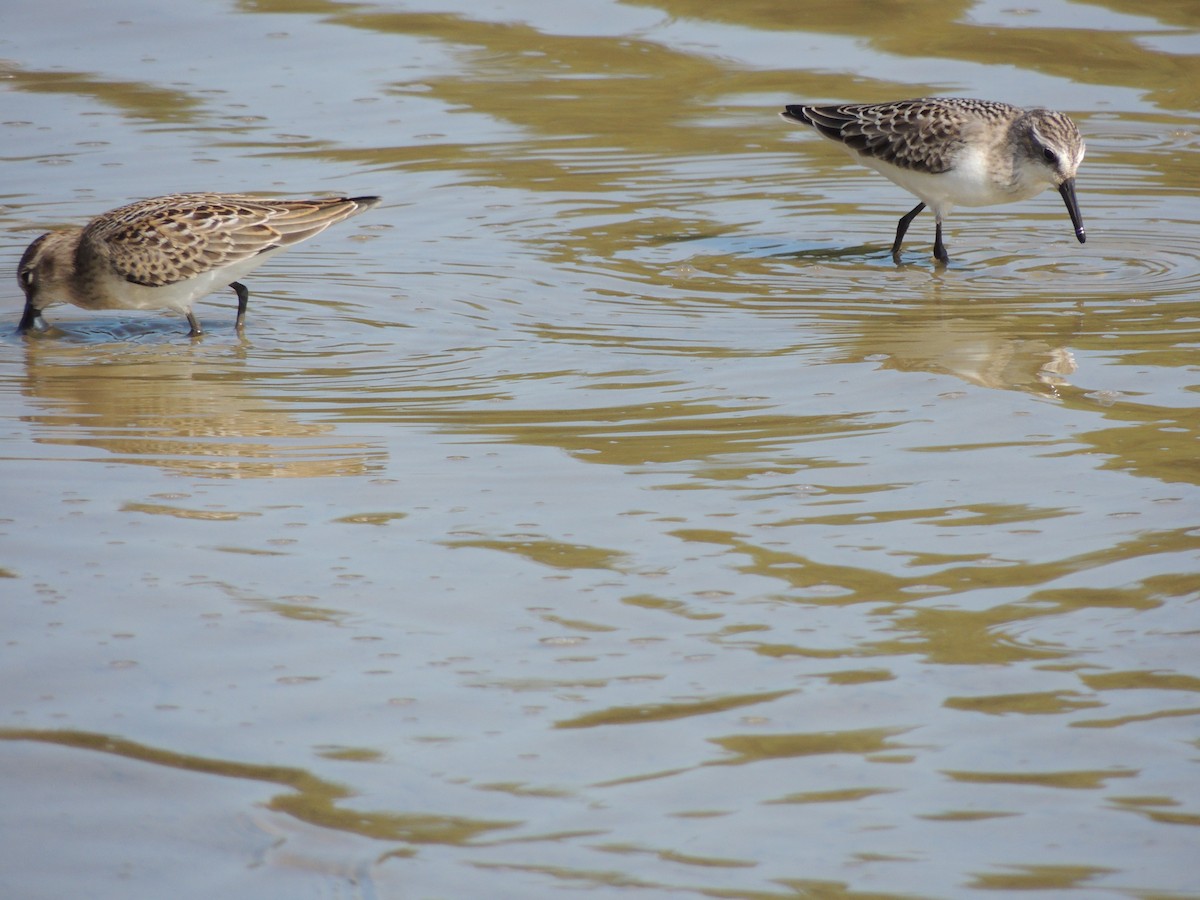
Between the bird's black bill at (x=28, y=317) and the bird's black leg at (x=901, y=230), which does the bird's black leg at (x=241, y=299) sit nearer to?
the bird's black bill at (x=28, y=317)

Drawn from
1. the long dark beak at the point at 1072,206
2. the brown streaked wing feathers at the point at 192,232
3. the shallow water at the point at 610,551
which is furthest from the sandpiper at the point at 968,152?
the brown streaked wing feathers at the point at 192,232

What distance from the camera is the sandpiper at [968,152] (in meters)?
9.68

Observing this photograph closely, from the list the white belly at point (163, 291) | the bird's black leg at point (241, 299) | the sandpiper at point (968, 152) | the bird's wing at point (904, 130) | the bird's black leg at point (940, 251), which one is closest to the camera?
the white belly at point (163, 291)

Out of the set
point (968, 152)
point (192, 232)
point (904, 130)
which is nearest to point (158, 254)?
point (192, 232)

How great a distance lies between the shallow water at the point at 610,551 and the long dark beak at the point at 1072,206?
0.22 m

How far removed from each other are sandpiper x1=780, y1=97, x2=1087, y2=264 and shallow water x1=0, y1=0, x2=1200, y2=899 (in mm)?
391

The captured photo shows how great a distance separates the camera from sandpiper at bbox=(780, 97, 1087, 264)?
9680 mm

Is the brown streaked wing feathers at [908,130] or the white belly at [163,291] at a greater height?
the brown streaked wing feathers at [908,130]

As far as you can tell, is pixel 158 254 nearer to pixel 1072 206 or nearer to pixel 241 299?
pixel 241 299

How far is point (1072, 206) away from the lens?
9.67 m

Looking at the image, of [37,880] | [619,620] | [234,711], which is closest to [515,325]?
[619,620]

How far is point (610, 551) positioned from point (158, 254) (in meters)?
4.02

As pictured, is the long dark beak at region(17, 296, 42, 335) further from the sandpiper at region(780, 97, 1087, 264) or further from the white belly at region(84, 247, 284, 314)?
the sandpiper at region(780, 97, 1087, 264)

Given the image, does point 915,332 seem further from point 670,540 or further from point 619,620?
point 619,620
